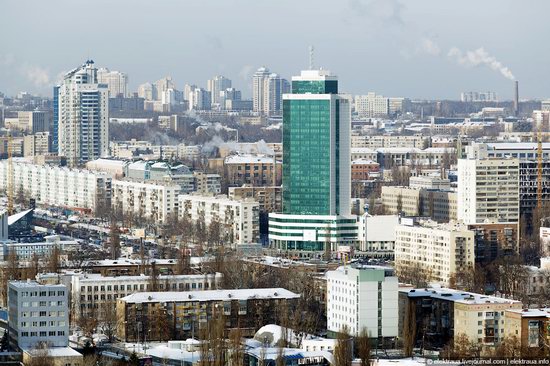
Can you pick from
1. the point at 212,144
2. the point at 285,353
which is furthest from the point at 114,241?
the point at 212,144

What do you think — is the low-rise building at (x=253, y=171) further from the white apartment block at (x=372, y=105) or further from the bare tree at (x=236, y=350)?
the white apartment block at (x=372, y=105)

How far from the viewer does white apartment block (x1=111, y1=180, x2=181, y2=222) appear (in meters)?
38.7

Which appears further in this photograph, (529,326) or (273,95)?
(273,95)

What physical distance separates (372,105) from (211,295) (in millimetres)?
67472

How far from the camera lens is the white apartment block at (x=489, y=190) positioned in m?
32.9

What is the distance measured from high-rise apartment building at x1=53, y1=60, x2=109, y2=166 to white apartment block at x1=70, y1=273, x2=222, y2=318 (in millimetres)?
25852

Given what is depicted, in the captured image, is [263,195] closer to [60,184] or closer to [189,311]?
[60,184]

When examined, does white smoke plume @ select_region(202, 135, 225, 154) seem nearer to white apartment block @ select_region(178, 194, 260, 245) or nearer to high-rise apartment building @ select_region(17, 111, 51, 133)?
high-rise apartment building @ select_region(17, 111, 51, 133)

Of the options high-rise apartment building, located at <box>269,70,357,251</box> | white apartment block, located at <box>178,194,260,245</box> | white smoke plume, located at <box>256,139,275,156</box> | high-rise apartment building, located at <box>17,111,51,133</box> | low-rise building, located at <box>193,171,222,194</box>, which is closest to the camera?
high-rise apartment building, located at <box>269,70,357,251</box>

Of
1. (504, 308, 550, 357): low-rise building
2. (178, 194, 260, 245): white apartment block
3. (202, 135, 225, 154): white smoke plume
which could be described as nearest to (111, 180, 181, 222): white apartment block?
(178, 194, 260, 245): white apartment block

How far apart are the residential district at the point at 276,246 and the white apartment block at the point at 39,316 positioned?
0.02 metres

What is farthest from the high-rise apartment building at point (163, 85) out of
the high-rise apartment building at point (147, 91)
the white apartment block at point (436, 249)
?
the white apartment block at point (436, 249)

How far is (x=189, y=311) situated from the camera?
22906 millimetres

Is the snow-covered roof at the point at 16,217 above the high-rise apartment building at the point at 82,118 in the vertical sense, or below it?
below
